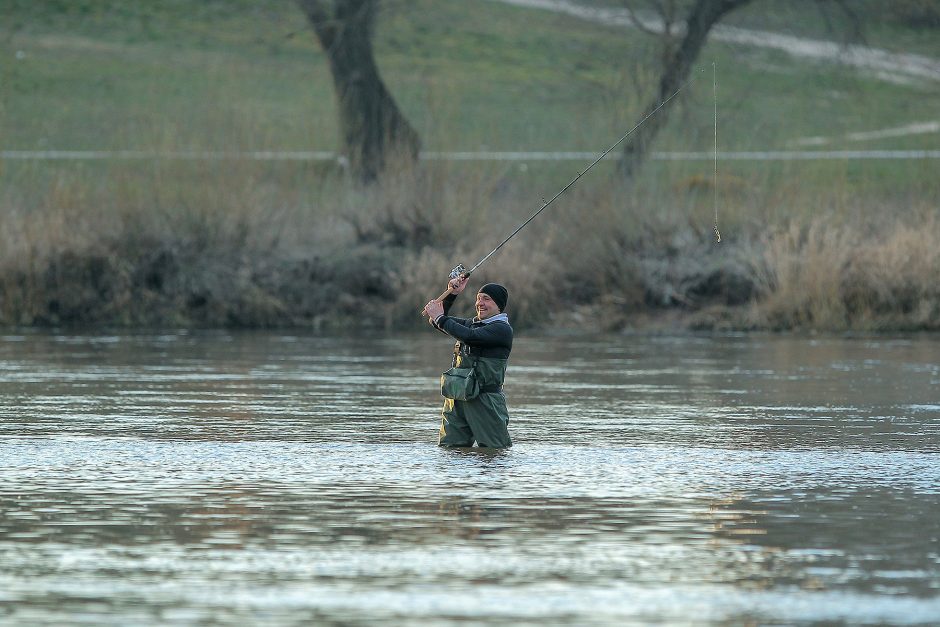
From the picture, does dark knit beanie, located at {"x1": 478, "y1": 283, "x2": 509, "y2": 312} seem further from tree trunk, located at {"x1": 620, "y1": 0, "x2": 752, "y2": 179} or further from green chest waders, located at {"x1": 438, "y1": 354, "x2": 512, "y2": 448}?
tree trunk, located at {"x1": 620, "y1": 0, "x2": 752, "y2": 179}

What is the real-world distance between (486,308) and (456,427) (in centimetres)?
84

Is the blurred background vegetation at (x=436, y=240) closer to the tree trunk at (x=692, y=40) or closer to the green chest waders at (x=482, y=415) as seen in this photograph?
the tree trunk at (x=692, y=40)

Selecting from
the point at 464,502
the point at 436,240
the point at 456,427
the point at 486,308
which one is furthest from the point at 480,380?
the point at 436,240

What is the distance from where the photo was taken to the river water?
7.74 meters

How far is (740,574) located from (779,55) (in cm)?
4604

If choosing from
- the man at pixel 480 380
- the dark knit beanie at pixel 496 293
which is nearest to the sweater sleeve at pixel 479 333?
the man at pixel 480 380

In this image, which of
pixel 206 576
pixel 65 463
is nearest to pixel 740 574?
pixel 206 576

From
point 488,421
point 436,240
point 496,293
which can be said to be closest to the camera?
point 488,421

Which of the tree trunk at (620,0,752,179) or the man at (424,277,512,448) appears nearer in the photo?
the man at (424,277,512,448)

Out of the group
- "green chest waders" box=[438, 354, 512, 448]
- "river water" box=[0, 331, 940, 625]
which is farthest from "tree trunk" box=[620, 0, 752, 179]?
"green chest waders" box=[438, 354, 512, 448]

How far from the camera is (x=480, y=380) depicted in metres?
12.4

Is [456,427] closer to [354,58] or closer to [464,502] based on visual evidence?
[464,502]

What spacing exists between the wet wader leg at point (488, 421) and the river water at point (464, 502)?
0.11 meters

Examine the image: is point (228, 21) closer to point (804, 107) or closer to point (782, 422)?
point (804, 107)
